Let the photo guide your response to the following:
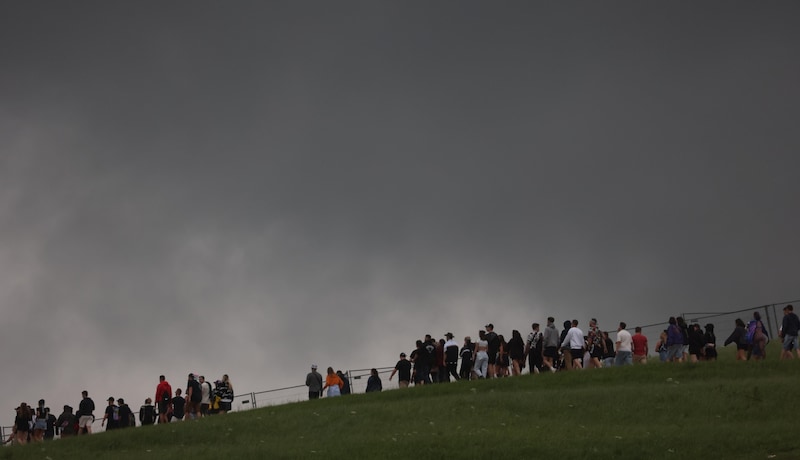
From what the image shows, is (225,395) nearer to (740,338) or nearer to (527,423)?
(527,423)

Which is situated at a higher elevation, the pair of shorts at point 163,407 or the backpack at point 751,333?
the backpack at point 751,333

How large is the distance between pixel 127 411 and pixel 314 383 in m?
7.71

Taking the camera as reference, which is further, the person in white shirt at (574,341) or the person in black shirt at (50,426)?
the person in black shirt at (50,426)

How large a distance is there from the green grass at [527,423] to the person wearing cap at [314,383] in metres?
3.19

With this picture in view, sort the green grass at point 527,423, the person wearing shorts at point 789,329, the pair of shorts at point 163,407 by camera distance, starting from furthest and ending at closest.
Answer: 1. the pair of shorts at point 163,407
2. the person wearing shorts at point 789,329
3. the green grass at point 527,423

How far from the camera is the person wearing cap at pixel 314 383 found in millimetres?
42156

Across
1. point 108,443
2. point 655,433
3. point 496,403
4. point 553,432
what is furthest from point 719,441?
point 108,443

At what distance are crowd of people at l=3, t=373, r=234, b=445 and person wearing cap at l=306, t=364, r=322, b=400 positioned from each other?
317cm

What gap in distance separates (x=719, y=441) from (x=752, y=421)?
2.88m

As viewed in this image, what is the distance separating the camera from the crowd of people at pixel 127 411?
135 ft

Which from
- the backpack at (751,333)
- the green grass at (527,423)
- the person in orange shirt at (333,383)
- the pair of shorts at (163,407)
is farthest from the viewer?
the person in orange shirt at (333,383)

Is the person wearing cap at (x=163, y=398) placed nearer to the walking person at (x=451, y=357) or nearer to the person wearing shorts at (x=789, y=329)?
the walking person at (x=451, y=357)

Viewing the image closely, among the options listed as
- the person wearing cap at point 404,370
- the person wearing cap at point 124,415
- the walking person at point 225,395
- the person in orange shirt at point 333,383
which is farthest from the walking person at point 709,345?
the person wearing cap at point 124,415

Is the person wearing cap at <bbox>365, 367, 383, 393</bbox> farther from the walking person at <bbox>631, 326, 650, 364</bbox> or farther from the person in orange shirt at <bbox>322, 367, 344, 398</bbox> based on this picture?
the walking person at <bbox>631, 326, 650, 364</bbox>
